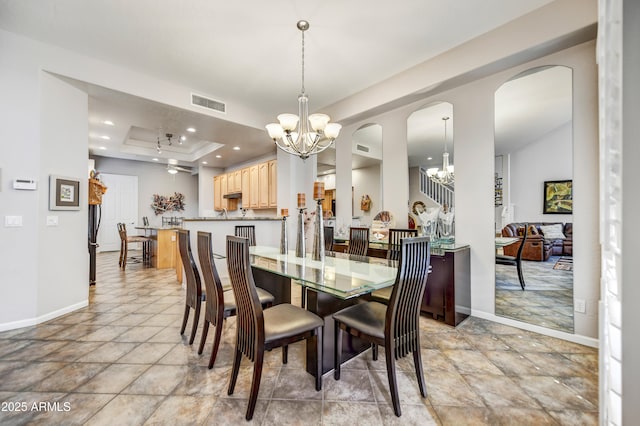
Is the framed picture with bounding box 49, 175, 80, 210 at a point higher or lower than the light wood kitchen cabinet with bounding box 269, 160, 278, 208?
lower

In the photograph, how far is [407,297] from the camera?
1.60m

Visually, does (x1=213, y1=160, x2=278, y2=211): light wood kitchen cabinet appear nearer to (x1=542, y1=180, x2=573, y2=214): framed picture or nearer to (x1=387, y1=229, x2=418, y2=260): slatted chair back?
(x1=387, y1=229, x2=418, y2=260): slatted chair back

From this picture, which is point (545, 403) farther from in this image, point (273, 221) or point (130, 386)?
point (273, 221)

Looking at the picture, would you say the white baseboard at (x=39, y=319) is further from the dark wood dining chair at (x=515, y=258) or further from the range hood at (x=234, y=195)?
the dark wood dining chair at (x=515, y=258)

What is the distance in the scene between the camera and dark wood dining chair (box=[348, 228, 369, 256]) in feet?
10.0

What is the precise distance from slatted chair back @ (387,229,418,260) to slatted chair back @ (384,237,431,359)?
1184 millimetres

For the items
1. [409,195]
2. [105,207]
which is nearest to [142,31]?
[409,195]

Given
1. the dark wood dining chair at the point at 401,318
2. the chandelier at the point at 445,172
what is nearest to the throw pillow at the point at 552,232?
the chandelier at the point at 445,172

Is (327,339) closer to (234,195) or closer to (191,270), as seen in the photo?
(191,270)

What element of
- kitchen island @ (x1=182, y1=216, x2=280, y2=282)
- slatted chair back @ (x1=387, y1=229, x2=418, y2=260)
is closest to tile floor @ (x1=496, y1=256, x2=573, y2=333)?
slatted chair back @ (x1=387, y1=229, x2=418, y2=260)

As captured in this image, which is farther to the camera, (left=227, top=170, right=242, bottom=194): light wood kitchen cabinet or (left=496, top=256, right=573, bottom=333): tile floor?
(left=227, top=170, right=242, bottom=194): light wood kitchen cabinet

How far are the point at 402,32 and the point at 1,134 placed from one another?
3962 mm

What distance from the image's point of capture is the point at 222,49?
280cm

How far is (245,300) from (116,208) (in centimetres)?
775
